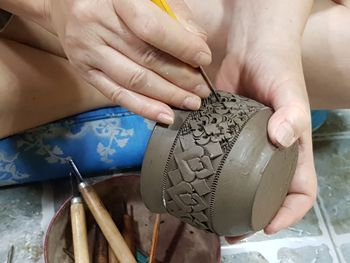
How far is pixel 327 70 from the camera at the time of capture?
893 mm

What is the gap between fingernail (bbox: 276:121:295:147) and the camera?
570 mm

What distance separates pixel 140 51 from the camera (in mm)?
582

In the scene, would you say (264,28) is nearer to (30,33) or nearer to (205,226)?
(205,226)

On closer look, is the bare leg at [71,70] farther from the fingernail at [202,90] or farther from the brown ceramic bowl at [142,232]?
the fingernail at [202,90]

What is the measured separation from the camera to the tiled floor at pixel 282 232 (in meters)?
0.99

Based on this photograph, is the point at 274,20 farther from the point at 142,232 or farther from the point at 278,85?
the point at 142,232

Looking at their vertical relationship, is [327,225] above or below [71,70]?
below

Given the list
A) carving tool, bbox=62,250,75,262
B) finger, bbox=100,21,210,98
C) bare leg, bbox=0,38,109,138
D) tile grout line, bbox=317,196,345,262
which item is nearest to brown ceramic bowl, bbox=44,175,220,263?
carving tool, bbox=62,250,75,262

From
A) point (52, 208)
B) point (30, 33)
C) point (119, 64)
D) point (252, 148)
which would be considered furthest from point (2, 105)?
point (252, 148)

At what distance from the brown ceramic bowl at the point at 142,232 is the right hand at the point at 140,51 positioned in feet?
A: 1.13

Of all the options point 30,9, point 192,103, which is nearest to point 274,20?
point 192,103

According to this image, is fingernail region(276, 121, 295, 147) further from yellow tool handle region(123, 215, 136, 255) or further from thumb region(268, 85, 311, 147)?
yellow tool handle region(123, 215, 136, 255)

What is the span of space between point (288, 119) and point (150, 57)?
0.55 feet

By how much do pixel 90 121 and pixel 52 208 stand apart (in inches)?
8.1
